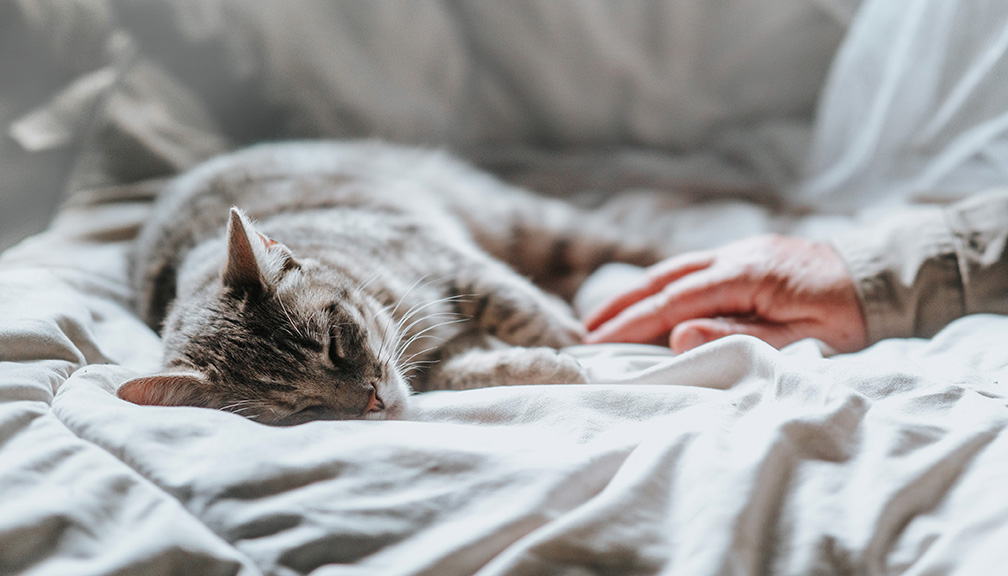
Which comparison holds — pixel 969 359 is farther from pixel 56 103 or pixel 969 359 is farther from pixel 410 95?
pixel 56 103

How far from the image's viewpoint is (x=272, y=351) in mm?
916

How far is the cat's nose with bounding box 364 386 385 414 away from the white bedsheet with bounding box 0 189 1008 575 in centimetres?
10

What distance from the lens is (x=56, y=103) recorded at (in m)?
1.43

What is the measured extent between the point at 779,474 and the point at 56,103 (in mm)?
1676

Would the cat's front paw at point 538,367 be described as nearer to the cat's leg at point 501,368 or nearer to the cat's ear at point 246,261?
the cat's leg at point 501,368

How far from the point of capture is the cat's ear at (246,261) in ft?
3.07

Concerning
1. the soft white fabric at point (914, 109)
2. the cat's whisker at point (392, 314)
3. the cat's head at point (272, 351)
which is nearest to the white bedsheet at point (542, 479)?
the cat's head at point (272, 351)

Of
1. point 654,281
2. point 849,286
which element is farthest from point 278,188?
point 849,286

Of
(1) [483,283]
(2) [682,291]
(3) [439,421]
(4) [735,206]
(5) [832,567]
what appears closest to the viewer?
(5) [832,567]

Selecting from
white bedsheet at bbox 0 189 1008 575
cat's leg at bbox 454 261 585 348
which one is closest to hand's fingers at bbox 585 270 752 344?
cat's leg at bbox 454 261 585 348

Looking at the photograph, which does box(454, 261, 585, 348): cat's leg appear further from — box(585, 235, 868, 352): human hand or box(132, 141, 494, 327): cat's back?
box(132, 141, 494, 327): cat's back

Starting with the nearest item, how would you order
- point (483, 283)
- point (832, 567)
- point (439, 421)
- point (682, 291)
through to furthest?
1. point (832, 567)
2. point (439, 421)
3. point (682, 291)
4. point (483, 283)

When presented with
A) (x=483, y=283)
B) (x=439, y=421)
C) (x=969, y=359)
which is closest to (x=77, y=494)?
(x=439, y=421)

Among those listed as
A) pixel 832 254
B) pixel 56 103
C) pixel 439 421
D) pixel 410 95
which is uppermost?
pixel 410 95
